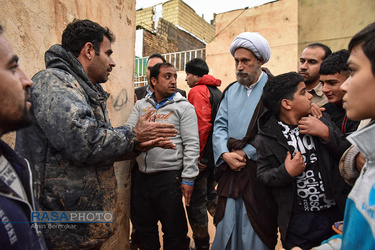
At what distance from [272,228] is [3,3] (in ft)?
8.20

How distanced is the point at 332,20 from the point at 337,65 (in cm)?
672

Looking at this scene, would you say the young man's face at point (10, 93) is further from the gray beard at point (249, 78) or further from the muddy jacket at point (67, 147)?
the gray beard at point (249, 78)

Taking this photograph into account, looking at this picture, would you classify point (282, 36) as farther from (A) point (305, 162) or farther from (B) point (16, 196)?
(B) point (16, 196)

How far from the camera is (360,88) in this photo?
0.97 m

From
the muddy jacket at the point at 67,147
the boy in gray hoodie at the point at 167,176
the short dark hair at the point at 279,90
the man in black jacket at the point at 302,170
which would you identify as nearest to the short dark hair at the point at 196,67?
the boy in gray hoodie at the point at 167,176

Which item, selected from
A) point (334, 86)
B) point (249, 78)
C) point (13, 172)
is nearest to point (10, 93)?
point (13, 172)

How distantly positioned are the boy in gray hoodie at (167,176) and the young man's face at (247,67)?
0.60 metres

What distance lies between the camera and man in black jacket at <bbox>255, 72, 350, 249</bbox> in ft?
5.71

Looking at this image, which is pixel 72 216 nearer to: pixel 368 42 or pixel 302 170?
pixel 302 170

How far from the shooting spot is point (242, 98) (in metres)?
2.42

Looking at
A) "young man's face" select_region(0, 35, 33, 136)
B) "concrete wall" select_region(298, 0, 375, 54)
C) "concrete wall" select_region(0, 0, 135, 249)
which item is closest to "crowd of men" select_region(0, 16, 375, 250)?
"young man's face" select_region(0, 35, 33, 136)

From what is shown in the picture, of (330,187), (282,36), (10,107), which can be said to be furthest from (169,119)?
(282,36)

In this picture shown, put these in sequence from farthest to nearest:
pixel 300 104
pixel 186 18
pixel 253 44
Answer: pixel 186 18
pixel 253 44
pixel 300 104

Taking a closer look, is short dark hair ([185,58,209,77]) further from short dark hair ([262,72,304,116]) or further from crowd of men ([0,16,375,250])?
short dark hair ([262,72,304,116])
